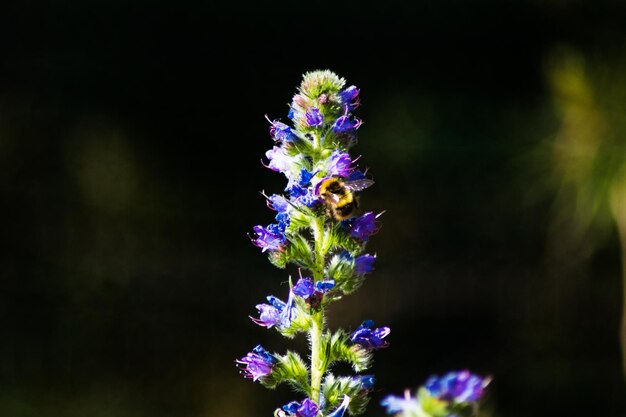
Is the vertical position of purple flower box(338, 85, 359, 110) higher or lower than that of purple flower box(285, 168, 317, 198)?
higher

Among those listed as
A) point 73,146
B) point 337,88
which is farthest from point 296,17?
point 337,88

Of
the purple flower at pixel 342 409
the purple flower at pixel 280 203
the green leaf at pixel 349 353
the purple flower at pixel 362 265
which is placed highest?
the purple flower at pixel 280 203

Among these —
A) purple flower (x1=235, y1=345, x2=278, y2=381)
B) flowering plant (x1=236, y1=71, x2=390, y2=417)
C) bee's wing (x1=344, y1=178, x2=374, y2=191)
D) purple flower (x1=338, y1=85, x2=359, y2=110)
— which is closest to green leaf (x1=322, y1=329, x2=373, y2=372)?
flowering plant (x1=236, y1=71, x2=390, y2=417)

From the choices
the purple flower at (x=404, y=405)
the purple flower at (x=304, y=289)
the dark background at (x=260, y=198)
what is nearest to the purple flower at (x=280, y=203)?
the purple flower at (x=304, y=289)

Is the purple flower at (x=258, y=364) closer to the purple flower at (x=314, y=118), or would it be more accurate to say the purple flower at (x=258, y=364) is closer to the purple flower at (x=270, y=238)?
the purple flower at (x=270, y=238)

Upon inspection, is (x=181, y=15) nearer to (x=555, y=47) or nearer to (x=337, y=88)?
(x=555, y=47)

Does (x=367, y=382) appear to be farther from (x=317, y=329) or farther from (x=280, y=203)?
(x=280, y=203)

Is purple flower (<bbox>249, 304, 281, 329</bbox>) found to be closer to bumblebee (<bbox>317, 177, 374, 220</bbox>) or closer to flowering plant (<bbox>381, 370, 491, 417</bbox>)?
bumblebee (<bbox>317, 177, 374, 220</bbox>)
